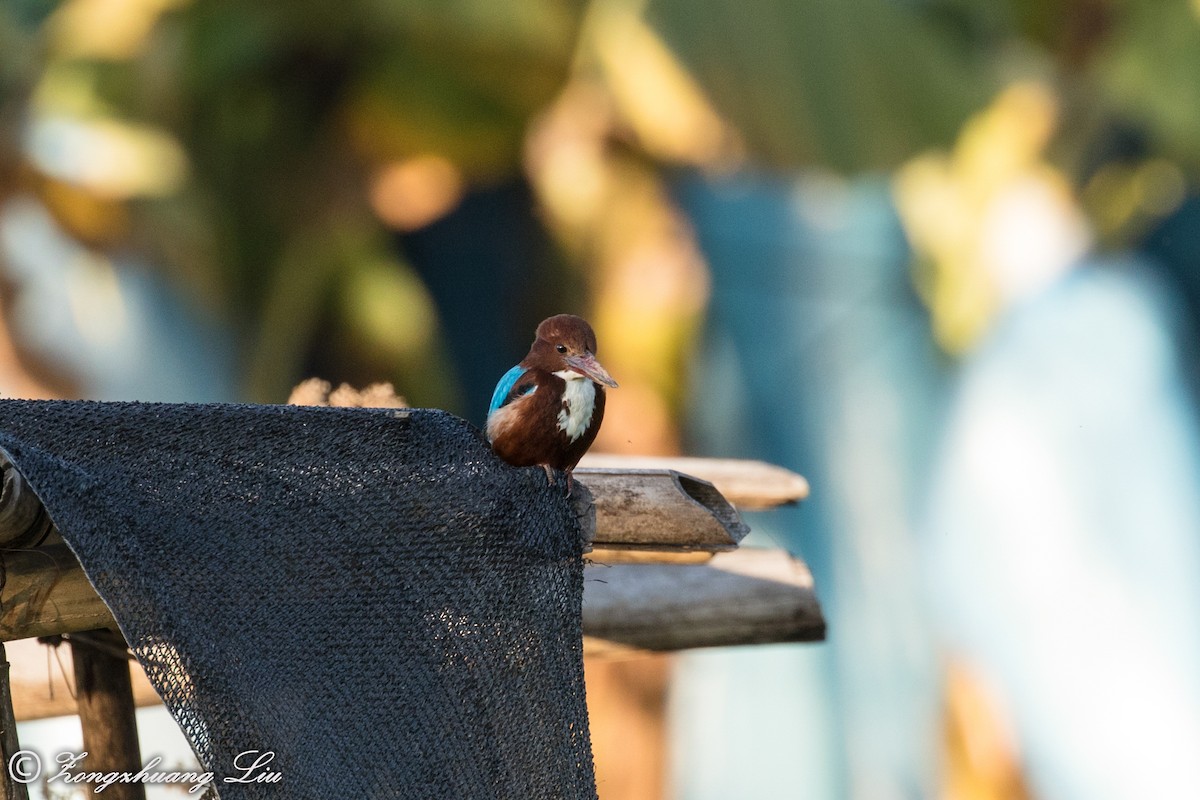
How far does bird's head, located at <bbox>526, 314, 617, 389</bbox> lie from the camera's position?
2.03m

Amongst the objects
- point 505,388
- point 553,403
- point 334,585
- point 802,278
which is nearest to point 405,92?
point 802,278

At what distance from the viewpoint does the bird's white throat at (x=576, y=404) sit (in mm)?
1948

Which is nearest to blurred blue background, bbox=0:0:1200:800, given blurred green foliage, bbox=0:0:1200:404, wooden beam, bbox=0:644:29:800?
blurred green foliage, bbox=0:0:1200:404

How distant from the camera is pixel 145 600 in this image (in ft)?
4.70

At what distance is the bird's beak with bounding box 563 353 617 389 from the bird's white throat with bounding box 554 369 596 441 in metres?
0.01

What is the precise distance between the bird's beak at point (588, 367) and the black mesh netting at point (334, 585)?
0.68 ft

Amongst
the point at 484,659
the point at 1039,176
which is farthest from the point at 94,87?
the point at 484,659

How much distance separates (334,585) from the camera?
161 cm

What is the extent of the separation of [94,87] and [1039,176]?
4.09 meters

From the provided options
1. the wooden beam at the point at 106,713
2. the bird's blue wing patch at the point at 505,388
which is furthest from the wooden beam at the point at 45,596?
the bird's blue wing patch at the point at 505,388

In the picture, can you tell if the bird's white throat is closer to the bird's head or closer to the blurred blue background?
the bird's head

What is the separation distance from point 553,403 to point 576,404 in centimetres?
5

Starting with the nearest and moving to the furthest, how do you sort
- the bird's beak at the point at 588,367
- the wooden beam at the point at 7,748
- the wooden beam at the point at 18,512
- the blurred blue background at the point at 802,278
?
the wooden beam at the point at 18,512
the wooden beam at the point at 7,748
the bird's beak at the point at 588,367
the blurred blue background at the point at 802,278

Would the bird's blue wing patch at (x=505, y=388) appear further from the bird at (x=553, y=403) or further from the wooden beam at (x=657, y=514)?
the wooden beam at (x=657, y=514)
